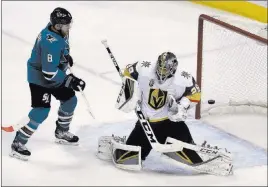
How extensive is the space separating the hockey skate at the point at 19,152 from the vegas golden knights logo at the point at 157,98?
671 mm

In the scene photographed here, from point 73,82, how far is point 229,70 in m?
1.66

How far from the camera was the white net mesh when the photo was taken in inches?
194

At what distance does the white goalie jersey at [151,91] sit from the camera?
3.88 meters

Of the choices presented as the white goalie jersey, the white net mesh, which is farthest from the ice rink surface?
the white goalie jersey

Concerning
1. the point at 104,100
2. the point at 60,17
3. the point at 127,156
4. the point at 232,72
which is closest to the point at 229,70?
the point at 232,72

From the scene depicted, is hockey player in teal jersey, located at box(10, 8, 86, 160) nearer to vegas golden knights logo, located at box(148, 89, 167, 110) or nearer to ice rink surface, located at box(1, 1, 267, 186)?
ice rink surface, located at box(1, 1, 267, 186)

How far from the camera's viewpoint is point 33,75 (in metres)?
3.99

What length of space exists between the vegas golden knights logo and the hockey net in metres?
0.79

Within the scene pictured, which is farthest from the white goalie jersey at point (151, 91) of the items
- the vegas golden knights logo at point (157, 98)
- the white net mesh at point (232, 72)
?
the white net mesh at point (232, 72)

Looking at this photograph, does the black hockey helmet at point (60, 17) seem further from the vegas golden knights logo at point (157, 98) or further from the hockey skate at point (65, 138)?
the hockey skate at point (65, 138)

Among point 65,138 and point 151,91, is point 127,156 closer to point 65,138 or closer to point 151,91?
point 151,91

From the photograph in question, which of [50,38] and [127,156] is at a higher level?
A: [50,38]

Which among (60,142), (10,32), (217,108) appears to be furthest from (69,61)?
(10,32)

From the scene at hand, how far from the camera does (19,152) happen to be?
13.1ft
